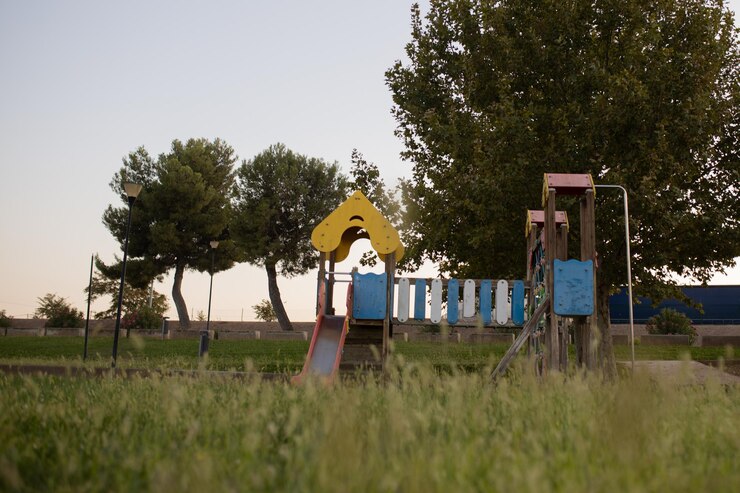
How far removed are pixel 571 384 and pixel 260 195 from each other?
43561mm

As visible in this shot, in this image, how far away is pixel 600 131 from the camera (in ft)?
58.4

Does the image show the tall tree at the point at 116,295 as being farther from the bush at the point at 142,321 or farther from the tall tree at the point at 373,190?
the tall tree at the point at 373,190

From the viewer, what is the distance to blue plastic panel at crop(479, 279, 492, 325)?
44.3 ft

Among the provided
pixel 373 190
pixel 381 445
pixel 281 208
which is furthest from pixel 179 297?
pixel 381 445

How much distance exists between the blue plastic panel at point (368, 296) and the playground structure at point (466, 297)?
0.02 meters

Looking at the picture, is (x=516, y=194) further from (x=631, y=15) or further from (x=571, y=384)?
(x=571, y=384)

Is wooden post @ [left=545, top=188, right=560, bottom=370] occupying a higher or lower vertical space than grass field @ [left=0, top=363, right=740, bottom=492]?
higher

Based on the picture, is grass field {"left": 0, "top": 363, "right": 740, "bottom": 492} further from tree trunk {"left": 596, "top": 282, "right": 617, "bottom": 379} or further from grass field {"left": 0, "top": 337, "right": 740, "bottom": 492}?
tree trunk {"left": 596, "top": 282, "right": 617, "bottom": 379}

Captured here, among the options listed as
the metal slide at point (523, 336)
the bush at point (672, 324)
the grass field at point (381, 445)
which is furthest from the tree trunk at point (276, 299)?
the grass field at point (381, 445)

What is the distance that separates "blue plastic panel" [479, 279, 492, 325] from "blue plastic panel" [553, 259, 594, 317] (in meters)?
2.82

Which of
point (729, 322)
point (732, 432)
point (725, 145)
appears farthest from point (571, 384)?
point (729, 322)

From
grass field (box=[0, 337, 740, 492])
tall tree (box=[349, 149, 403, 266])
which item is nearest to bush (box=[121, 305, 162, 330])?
tall tree (box=[349, 149, 403, 266])

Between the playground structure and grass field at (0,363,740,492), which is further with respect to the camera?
the playground structure

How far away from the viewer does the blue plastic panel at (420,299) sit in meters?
13.9
